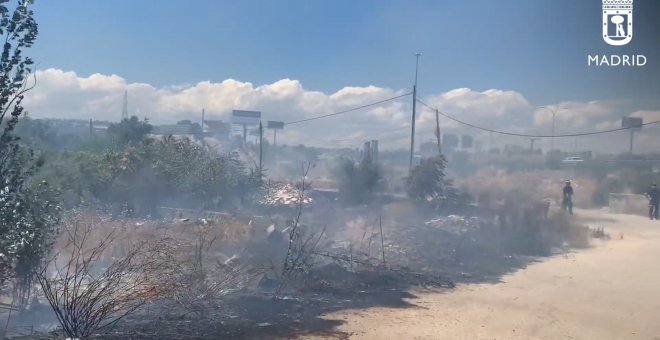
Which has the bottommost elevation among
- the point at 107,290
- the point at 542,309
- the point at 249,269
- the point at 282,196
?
the point at 542,309

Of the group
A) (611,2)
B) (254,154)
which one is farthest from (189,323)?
(254,154)

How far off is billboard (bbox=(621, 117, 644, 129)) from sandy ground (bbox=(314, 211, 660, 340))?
11.9 metres

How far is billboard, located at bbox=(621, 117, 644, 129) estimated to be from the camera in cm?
2700

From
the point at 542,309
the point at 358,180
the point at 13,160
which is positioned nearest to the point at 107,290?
the point at 13,160

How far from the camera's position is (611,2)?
19.8 metres

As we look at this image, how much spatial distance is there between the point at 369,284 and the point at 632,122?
20.0m

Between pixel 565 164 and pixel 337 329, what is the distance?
35.9 metres

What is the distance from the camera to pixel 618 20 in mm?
19547

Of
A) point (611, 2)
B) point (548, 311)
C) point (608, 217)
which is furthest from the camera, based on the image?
point (608, 217)

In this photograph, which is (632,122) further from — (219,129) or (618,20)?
(219,129)

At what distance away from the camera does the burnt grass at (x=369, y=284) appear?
9.11m

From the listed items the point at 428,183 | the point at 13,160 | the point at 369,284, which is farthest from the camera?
the point at 428,183

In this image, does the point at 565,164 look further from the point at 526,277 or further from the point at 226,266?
the point at 226,266

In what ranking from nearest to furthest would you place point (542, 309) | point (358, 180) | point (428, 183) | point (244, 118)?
point (542, 309), point (428, 183), point (358, 180), point (244, 118)
